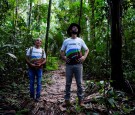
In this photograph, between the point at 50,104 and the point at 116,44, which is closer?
the point at 50,104

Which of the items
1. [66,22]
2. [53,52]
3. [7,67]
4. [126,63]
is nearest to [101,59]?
[126,63]

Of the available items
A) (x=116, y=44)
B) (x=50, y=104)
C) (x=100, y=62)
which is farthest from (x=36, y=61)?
(x=100, y=62)

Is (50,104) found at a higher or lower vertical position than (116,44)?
lower

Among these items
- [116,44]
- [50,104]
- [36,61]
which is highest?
[116,44]

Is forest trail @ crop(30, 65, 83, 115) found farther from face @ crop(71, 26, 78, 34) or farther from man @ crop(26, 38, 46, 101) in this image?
face @ crop(71, 26, 78, 34)

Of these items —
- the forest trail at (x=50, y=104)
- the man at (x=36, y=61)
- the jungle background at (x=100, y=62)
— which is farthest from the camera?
Answer: the man at (x=36, y=61)

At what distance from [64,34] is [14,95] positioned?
48.8 ft

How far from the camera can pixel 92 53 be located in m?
14.0

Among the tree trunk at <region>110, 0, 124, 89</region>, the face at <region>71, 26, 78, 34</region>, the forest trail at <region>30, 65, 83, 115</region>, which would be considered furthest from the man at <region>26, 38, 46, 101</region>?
the tree trunk at <region>110, 0, 124, 89</region>

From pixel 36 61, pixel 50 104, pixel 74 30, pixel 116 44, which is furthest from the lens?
pixel 116 44

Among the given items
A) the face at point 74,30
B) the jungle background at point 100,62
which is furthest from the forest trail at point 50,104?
the face at point 74,30

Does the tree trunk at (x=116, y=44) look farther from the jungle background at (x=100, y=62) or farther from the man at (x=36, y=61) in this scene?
the man at (x=36, y=61)

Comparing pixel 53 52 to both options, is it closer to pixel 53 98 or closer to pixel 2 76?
pixel 2 76

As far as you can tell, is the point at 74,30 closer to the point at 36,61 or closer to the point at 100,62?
the point at 36,61
